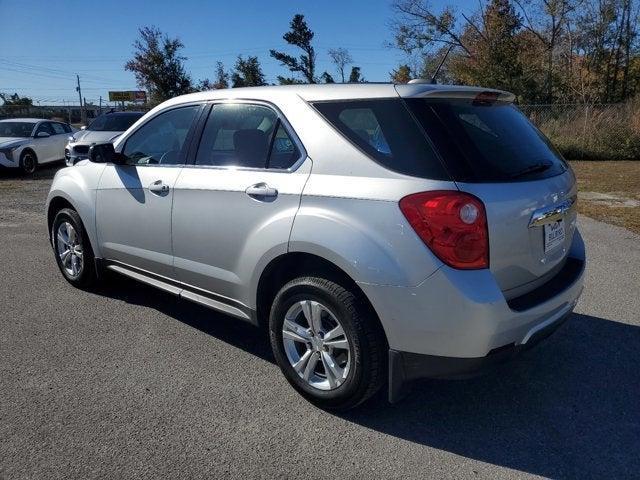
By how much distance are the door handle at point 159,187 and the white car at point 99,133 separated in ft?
31.7

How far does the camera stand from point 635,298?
484 cm

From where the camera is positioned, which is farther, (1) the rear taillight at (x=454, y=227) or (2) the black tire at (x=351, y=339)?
(2) the black tire at (x=351, y=339)

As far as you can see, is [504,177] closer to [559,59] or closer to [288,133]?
[288,133]

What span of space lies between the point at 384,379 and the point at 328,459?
500mm

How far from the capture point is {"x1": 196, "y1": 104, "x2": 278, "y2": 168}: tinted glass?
3383mm

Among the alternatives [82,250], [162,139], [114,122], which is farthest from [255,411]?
[114,122]

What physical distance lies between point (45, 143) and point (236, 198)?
14355 mm

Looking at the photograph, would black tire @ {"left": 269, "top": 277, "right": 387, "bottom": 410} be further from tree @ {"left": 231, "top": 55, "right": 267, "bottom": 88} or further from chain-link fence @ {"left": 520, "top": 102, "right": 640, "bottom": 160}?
tree @ {"left": 231, "top": 55, "right": 267, "bottom": 88}

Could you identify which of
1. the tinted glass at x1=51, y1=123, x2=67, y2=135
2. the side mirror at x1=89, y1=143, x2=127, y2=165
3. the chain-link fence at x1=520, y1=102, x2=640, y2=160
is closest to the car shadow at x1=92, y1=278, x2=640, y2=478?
the side mirror at x1=89, y1=143, x2=127, y2=165

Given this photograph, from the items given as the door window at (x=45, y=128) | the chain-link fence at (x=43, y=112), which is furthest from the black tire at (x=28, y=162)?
the chain-link fence at (x=43, y=112)

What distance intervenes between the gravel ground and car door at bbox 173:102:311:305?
24.6 inches

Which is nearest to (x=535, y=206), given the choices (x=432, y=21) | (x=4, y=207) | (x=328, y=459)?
(x=328, y=459)

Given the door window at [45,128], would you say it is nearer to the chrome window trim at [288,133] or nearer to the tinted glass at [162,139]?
the tinted glass at [162,139]

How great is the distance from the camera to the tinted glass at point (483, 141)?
8.77ft
